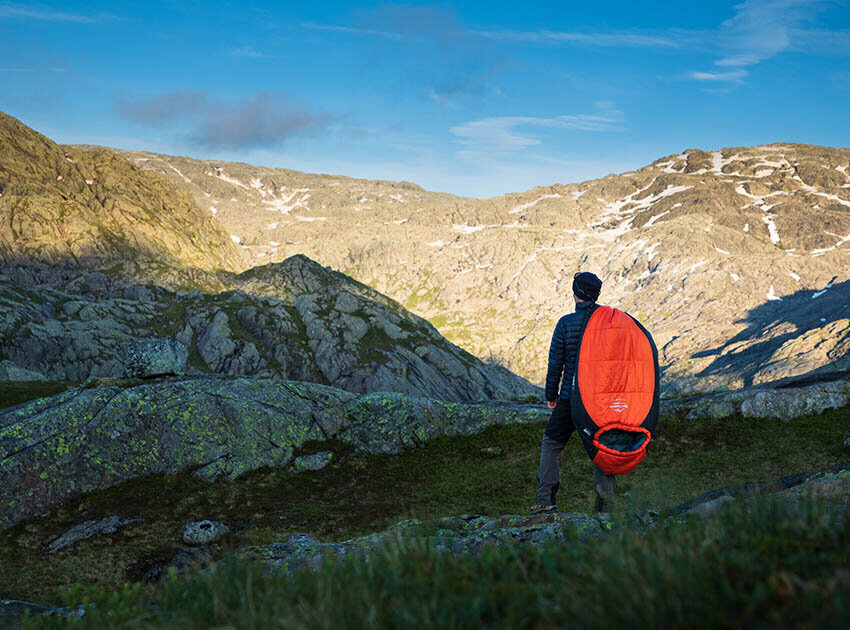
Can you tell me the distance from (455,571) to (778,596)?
2164 millimetres

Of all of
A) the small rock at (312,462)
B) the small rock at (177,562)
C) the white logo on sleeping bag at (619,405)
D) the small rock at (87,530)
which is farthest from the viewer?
the small rock at (312,462)

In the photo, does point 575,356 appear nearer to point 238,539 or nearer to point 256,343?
point 238,539

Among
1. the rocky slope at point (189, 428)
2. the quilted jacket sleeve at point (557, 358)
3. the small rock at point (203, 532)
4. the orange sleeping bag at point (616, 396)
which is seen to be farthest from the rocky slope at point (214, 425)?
the orange sleeping bag at point (616, 396)

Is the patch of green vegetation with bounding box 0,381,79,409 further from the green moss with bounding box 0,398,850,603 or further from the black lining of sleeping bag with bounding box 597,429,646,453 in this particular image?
the black lining of sleeping bag with bounding box 597,429,646,453

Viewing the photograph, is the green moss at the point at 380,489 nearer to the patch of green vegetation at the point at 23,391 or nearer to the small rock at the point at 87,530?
the small rock at the point at 87,530

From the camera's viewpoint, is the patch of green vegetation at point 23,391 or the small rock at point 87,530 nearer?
the small rock at point 87,530

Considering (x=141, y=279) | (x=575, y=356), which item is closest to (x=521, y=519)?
(x=575, y=356)

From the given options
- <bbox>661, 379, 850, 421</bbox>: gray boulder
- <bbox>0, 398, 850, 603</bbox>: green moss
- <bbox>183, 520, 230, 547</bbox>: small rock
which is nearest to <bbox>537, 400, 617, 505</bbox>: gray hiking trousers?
<bbox>0, 398, 850, 603</bbox>: green moss

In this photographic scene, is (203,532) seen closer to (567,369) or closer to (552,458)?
(552,458)

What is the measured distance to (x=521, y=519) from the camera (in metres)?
10.2

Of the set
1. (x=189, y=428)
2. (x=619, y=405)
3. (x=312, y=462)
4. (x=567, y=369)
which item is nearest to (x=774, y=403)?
(x=567, y=369)

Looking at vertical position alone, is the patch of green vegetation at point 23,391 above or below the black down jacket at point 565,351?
below

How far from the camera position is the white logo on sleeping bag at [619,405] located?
973 cm

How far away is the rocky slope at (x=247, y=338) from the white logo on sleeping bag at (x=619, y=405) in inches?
4866
